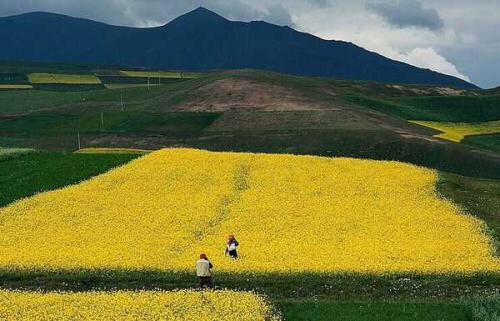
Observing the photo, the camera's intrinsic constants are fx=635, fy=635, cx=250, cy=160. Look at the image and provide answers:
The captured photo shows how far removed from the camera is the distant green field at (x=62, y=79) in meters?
171

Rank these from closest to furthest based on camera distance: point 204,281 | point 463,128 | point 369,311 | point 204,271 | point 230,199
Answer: point 369,311 < point 204,271 < point 204,281 < point 230,199 < point 463,128

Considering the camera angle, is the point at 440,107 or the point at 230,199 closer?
the point at 230,199

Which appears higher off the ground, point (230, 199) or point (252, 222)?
point (252, 222)

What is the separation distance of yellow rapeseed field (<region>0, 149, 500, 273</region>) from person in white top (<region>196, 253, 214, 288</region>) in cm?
251

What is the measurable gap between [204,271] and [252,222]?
1156cm

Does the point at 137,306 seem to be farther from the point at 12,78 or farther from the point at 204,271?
the point at 12,78

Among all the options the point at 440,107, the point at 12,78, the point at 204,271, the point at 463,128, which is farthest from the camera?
the point at 12,78

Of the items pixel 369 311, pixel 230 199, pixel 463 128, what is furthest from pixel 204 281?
pixel 463 128

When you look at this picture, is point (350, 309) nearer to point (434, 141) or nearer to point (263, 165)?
point (263, 165)

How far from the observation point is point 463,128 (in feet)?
331

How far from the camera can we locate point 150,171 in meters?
49.9

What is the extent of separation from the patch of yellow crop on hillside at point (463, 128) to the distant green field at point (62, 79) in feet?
336

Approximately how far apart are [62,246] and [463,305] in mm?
19498

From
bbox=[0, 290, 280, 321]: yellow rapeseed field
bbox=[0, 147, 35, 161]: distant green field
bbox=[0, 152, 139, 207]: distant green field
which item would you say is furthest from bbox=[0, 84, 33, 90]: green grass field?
bbox=[0, 290, 280, 321]: yellow rapeseed field
